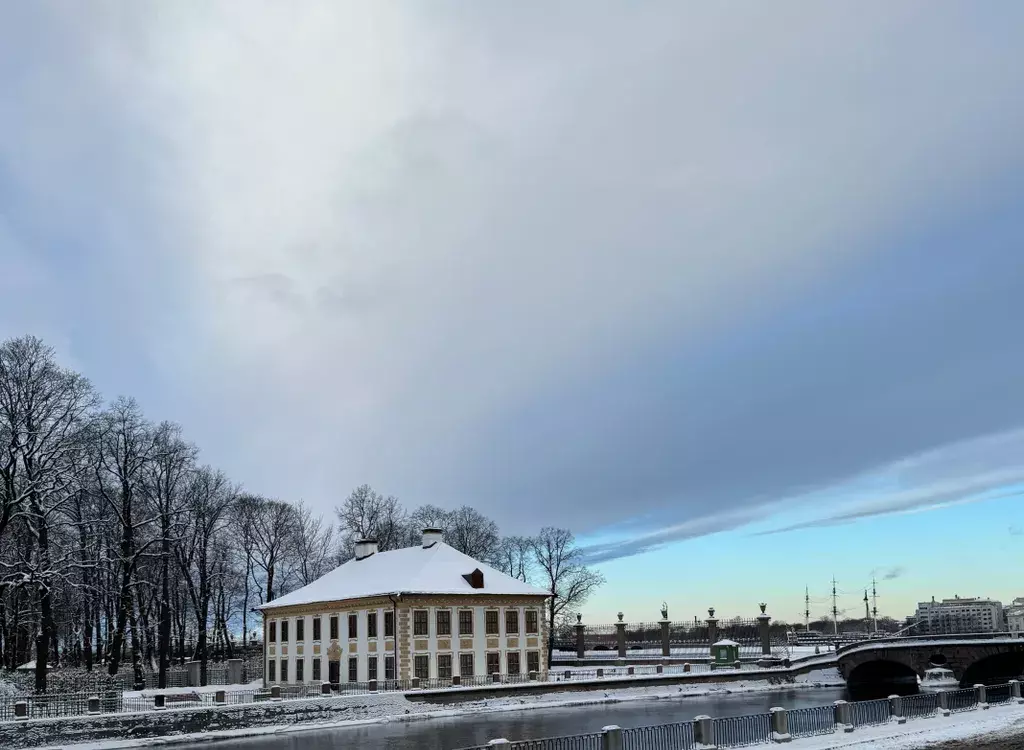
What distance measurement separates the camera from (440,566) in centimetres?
5553

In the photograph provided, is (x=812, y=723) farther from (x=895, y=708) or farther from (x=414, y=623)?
(x=414, y=623)

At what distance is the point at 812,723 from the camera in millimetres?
29250

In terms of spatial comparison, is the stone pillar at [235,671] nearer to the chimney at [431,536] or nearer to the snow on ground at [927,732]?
the chimney at [431,536]

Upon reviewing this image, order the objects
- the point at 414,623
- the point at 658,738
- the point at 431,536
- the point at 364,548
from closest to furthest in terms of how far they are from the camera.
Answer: the point at 658,738, the point at 414,623, the point at 431,536, the point at 364,548

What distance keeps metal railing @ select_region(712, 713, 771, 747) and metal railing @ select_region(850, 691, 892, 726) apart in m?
4.83

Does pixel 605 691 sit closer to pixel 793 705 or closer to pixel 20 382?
pixel 793 705

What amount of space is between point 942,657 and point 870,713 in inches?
1331

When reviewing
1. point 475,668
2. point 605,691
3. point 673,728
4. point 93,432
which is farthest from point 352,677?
point 673,728

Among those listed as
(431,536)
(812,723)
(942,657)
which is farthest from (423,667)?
(942,657)

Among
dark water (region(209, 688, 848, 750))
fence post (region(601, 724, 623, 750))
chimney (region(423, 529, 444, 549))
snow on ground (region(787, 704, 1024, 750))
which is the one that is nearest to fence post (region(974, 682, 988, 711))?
snow on ground (region(787, 704, 1024, 750))

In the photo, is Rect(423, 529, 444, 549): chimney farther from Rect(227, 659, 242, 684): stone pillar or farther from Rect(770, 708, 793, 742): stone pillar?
Rect(770, 708, 793, 742): stone pillar

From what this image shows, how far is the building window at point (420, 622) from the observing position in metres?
51.8

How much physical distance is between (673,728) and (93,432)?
3471cm

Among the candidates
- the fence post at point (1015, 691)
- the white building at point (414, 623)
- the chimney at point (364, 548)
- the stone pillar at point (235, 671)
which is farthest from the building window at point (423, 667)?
the fence post at point (1015, 691)
